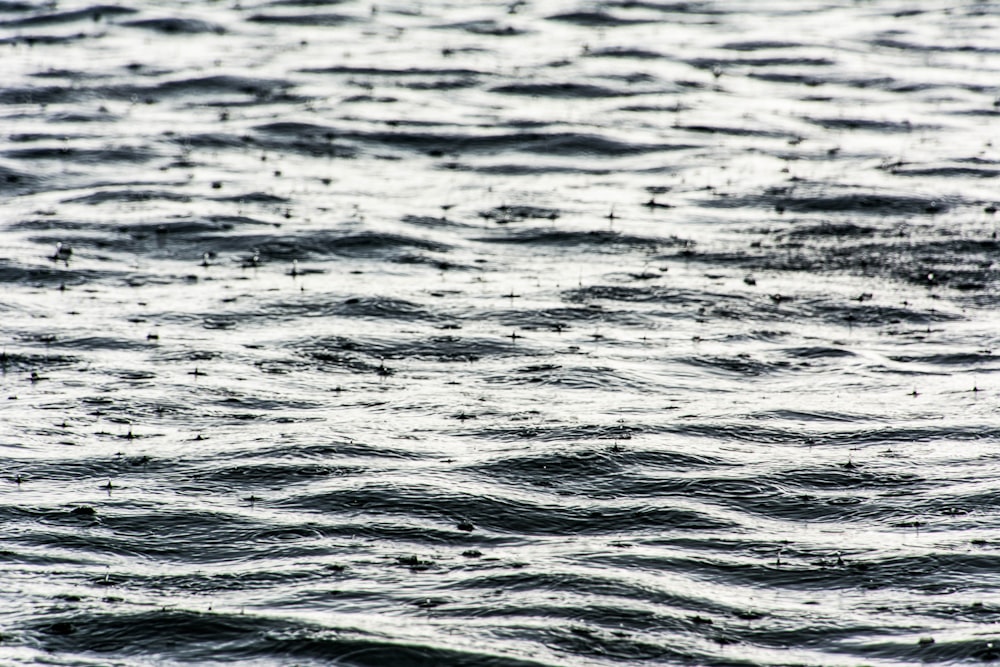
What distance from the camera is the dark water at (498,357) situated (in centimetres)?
941

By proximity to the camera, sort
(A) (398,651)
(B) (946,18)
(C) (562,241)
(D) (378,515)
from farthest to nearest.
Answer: (B) (946,18) → (C) (562,241) → (D) (378,515) → (A) (398,651)

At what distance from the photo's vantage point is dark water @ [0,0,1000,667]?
30.9 feet

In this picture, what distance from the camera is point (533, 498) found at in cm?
1128

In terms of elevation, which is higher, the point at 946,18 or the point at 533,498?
the point at 946,18

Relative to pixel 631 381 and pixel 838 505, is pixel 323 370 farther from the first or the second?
pixel 838 505

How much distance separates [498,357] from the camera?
14906 mm

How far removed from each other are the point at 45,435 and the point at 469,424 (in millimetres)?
3627

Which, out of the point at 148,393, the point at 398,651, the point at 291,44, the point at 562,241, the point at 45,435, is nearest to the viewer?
the point at 398,651

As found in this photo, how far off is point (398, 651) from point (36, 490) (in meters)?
4.02

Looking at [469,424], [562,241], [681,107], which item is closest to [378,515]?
[469,424]

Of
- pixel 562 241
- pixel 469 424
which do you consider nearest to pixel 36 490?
pixel 469 424

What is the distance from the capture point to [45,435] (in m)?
12.5

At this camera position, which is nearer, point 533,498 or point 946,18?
point 533,498

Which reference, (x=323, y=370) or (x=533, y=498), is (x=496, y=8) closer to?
(x=323, y=370)
